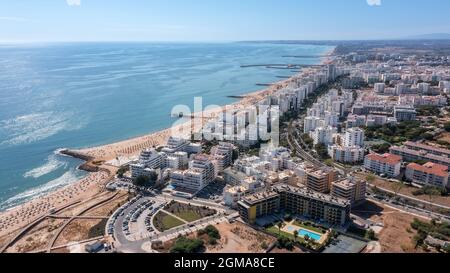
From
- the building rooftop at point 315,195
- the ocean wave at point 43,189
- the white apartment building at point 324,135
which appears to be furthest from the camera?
the white apartment building at point 324,135

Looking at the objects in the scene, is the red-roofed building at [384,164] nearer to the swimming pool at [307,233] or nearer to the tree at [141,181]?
the swimming pool at [307,233]

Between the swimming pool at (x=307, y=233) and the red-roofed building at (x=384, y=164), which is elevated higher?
the red-roofed building at (x=384, y=164)

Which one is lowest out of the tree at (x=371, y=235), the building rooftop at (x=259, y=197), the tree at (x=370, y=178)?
the tree at (x=371, y=235)

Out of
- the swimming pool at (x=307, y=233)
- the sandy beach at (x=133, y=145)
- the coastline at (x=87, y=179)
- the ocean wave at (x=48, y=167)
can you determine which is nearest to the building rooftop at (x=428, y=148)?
the swimming pool at (x=307, y=233)

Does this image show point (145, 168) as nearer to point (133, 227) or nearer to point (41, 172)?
point (133, 227)

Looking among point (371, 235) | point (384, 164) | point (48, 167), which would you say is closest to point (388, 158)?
point (384, 164)

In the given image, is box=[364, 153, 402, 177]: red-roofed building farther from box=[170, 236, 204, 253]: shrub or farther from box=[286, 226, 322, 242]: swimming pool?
box=[170, 236, 204, 253]: shrub

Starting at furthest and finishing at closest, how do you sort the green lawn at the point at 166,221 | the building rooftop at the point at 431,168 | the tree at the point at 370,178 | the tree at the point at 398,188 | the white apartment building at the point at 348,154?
the white apartment building at the point at 348,154
the tree at the point at 370,178
the building rooftop at the point at 431,168
the tree at the point at 398,188
the green lawn at the point at 166,221

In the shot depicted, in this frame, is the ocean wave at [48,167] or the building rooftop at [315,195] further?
the ocean wave at [48,167]
